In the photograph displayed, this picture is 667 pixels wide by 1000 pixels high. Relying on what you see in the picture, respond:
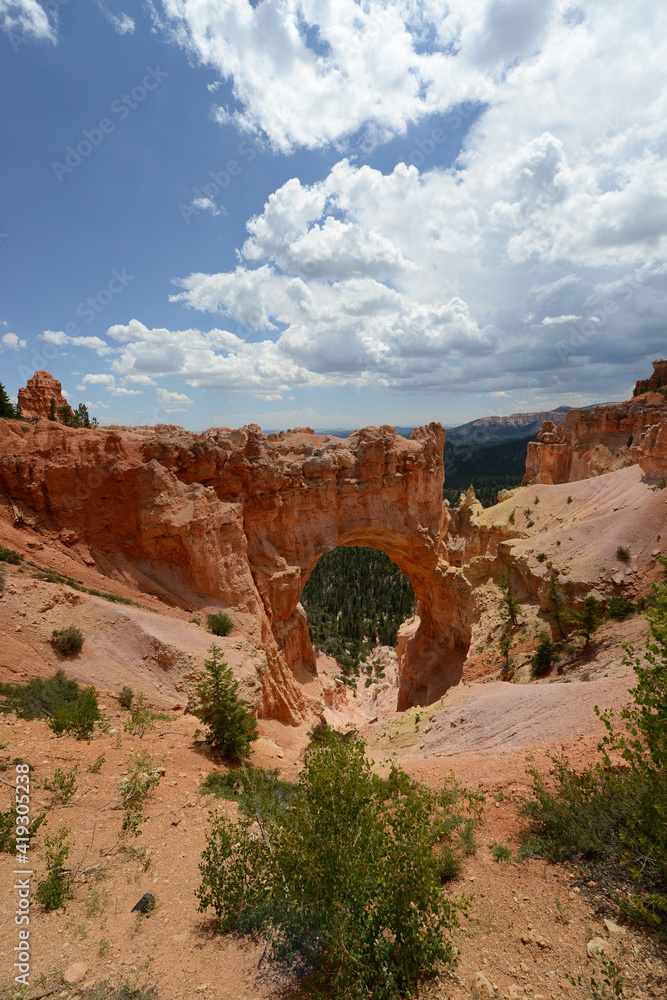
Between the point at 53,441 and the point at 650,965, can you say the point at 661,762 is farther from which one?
the point at 53,441

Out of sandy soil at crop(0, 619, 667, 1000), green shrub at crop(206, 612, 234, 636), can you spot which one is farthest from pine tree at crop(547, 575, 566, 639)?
green shrub at crop(206, 612, 234, 636)

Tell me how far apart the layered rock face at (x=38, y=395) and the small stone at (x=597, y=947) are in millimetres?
45712

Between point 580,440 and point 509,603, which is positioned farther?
point 580,440

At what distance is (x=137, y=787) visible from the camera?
8984 millimetres

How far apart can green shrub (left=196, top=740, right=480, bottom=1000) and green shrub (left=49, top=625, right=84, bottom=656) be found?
8959mm

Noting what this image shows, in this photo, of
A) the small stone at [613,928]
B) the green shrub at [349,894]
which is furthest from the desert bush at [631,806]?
the green shrub at [349,894]

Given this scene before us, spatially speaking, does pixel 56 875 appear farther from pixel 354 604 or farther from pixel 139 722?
pixel 354 604

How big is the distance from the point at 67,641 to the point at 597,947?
13.6 metres

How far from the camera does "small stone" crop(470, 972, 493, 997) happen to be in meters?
5.05

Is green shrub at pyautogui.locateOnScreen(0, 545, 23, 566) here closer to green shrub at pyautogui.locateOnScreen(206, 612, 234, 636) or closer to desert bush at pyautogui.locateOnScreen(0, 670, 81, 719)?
desert bush at pyautogui.locateOnScreen(0, 670, 81, 719)

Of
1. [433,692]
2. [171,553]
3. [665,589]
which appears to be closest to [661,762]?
[665,589]

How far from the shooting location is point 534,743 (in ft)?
38.5

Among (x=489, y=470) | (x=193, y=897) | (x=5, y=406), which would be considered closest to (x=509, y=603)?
(x=193, y=897)

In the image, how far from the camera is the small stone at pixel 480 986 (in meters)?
5.05
